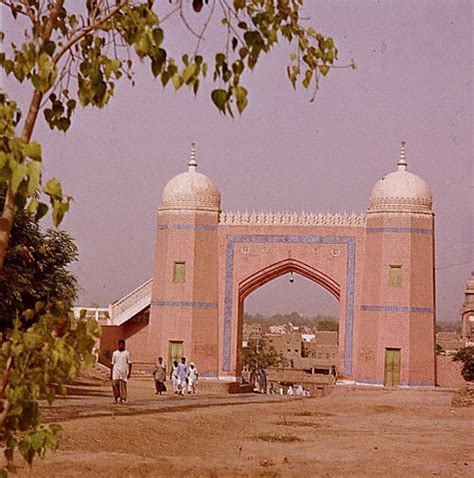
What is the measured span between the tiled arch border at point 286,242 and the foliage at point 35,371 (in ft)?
86.0

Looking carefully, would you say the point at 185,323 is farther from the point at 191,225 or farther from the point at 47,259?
the point at 47,259

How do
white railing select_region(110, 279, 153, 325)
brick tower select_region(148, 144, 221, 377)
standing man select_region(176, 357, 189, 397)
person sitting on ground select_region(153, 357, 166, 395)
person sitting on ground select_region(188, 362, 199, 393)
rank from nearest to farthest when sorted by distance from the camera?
person sitting on ground select_region(153, 357, 166, 395)
standing man select_region(176, 357, 189, 397)
person sitting on ground select_region(188, 362, 199, 393)
brick tower select_region(148, 144, 221, 377)
white railing select_region(110, 279, 153, 325)

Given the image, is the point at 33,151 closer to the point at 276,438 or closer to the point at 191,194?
the point at 276,438

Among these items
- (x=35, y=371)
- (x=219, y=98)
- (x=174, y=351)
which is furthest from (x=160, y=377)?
(x=219, y=98)

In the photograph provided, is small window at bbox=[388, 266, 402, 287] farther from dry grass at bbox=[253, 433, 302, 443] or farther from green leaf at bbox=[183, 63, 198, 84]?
green leaf at bbox=[183, 63, 198, 84]

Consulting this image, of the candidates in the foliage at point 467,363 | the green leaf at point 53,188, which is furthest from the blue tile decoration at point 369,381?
the green leaf at point 53,188

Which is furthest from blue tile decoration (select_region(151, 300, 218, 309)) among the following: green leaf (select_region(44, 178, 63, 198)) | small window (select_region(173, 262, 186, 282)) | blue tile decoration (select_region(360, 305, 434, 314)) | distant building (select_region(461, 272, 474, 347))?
green leaf (select_region(44, 178, 63, 198))

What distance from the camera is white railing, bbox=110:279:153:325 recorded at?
33.7 metres

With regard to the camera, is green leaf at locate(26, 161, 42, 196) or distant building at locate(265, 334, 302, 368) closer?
green leaf at locate(26, 161, 42, 196)

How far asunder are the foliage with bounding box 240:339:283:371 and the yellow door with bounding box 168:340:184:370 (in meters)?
18.5

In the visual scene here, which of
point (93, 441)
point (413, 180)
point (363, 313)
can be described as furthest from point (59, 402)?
point (413, 180)

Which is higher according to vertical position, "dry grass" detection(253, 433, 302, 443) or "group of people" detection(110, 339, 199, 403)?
"group of people" detection(110, 339, 199, 403)

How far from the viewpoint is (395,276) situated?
2880 centimetres

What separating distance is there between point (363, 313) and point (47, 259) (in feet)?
44.1
